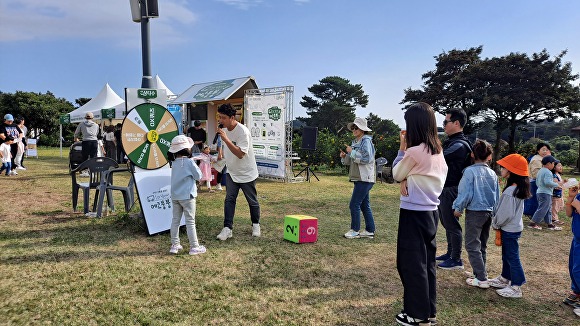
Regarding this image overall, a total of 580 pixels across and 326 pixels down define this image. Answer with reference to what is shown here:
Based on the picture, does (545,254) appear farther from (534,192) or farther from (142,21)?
(142,21)

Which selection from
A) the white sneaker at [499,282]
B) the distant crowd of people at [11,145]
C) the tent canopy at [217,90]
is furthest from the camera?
the tent canopy at [217,90]

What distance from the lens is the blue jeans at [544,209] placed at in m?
6.75

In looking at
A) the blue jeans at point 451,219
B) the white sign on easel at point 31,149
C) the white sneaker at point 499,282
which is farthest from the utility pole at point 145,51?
the white sign on easel at point 31,149

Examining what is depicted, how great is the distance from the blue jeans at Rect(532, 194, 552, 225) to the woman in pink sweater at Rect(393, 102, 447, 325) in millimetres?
5219

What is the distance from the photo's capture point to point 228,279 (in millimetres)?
3736

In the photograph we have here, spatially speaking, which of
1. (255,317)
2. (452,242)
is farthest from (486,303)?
(255,317)

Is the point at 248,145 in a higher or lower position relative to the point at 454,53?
lower

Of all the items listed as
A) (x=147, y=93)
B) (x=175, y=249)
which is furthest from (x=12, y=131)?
(x=175, y=249)

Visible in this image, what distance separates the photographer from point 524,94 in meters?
21.1

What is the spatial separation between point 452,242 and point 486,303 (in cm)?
91

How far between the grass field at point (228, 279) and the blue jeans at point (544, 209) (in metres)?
0.72

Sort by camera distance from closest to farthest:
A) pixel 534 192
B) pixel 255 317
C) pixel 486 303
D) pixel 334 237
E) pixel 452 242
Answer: pixel 255 317
pixel 486 303
pixel 452 242
pixel 334 237
pixel 534 192

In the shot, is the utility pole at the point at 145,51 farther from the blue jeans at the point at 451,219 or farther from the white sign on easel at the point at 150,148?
the blue jeans at the point at 451,219

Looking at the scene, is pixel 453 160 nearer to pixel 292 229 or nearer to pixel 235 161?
pixel 292 229
